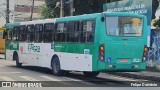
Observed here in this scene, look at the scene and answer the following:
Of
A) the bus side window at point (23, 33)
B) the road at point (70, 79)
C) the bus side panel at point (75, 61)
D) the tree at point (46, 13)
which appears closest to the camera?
the road at point (70, 79)

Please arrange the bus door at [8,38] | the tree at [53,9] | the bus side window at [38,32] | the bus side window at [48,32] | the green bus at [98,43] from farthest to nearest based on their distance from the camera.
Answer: the tree at [53,9]
the bus door at [8,38]
the bus side window at [38,32]
the bus side window at [48,32]
the green bus at [98,43]

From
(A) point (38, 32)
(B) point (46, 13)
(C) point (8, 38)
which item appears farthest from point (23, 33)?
(B) point (46, 13)

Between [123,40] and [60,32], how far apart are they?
13.5 ft

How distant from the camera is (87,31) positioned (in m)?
16.1

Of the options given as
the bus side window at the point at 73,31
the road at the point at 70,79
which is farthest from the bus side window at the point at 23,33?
the bus side window at the point at 73,31

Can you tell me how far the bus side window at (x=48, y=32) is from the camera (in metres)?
19.5

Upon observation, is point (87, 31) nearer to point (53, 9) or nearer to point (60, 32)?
point (60, 32)

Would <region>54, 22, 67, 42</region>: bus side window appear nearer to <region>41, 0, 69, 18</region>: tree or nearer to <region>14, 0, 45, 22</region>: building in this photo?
<region>41, 0, 69, 18</region>: tree

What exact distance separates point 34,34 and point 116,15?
281 inches

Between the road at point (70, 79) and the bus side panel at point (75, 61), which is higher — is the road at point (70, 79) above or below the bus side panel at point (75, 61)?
below

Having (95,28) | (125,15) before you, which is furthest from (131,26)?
(95,28)

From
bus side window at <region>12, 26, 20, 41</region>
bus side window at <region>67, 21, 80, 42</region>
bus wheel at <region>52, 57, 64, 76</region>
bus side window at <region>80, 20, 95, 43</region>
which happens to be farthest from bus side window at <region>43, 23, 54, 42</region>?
bus side window at <region>12, 26, 20, 41</region>

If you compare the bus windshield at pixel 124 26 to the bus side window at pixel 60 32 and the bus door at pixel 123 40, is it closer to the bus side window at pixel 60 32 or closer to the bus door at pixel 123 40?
the bus door at pixel 123 40

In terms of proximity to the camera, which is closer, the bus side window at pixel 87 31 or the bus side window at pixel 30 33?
the bus side window at pixel 87 31
